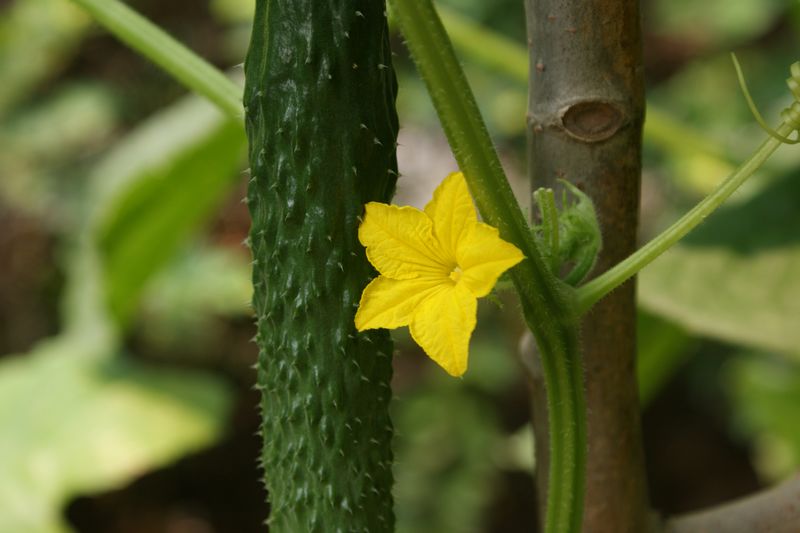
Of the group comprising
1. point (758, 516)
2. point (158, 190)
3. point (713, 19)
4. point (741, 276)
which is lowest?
point (758, 516)

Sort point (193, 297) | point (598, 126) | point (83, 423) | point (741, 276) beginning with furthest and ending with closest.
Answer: point (193, 297) < point (83, 423) < point (741, 276) < point (598, 126)

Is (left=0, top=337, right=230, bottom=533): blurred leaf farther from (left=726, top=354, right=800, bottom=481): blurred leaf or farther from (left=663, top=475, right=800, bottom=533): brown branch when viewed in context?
(left=663, top=475, right=800, bottom=533): brown branch

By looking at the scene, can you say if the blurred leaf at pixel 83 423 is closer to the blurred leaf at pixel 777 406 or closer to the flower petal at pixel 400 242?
the blurred leaf at pixel 777 406

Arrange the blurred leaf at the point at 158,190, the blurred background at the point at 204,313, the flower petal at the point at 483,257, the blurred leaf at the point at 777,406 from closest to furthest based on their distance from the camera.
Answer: the flower petal at the point at 483,257, the blurred leaf at the point at 158,190, the blurred background at the point at 204,313, the blurred leaf at the point at 777,406

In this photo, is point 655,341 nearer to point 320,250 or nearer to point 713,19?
point 320,250

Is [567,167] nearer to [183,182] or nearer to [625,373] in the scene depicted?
[625,373]

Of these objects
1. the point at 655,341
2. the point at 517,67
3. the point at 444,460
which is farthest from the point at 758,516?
the point at 444,460

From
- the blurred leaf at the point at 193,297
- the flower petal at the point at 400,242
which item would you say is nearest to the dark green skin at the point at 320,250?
the flower petal at the point at 400,242
